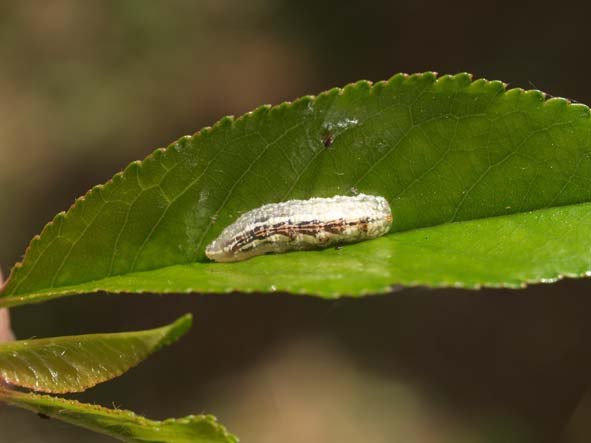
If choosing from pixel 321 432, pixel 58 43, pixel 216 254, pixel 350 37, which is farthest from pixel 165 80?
pixel 216 254

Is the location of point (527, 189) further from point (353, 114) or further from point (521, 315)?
point (521, 315)

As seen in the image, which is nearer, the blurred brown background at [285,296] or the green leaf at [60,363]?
the green leaf at [60,363]

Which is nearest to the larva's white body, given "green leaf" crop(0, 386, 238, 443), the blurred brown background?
"green leaf" crop(0, 386, 238, 443)

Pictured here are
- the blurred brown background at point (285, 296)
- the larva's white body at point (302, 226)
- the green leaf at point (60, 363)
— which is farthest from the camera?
the blurred brown background at point (285, 296)

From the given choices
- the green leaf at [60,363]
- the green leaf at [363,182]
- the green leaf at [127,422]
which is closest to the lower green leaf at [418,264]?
the green leaf at [363,182]

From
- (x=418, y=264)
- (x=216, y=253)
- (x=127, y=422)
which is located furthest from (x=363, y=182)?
(x=127, y=422)

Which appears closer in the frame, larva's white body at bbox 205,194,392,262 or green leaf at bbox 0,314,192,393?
green leaf at bbox 0,314,192,393

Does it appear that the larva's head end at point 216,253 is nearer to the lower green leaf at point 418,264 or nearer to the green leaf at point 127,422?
the lower green leaf at point 418,264

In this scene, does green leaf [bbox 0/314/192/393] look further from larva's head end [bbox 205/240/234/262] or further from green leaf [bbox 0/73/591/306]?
larva's head end [bbox 205/240/234/262]
